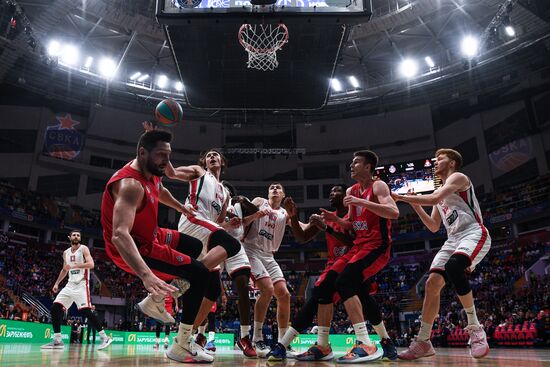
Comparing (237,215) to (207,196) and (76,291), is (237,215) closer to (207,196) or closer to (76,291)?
(207,196)

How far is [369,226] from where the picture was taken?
5.31 meters

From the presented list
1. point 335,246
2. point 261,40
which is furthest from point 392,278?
point 335,246

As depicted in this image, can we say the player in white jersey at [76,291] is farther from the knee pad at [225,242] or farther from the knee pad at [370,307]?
the knee pad at [370,307]

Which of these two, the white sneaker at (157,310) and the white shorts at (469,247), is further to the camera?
the white shorts at (469,247)

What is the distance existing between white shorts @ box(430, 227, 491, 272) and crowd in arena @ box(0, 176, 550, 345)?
13215 mm

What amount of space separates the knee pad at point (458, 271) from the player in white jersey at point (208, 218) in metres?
2.33

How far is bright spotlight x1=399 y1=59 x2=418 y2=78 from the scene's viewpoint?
95.8ft

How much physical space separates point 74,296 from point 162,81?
2479 centimetres

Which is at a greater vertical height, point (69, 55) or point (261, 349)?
point (69, 55)

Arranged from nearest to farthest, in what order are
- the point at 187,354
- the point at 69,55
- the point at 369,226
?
the point at 187,354 → the point at 369,226 → the point at 69,55

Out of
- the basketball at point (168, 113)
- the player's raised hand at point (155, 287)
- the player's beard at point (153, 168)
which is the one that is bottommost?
the player's raised hand at point (155, 287)

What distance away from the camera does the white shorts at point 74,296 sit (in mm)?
8625

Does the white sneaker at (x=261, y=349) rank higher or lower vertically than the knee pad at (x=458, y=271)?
lower

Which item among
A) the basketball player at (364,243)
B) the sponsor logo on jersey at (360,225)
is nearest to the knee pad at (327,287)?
the basketball player at (364,243)
